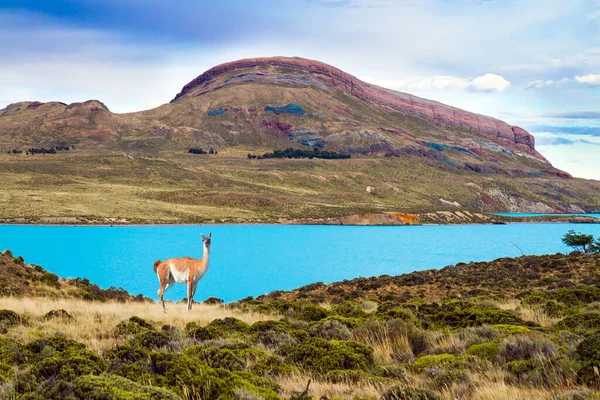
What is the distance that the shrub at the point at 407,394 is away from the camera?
203 inches

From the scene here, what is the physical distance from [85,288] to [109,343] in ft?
49.0

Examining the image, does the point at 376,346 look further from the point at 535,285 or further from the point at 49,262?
the point at 49,262

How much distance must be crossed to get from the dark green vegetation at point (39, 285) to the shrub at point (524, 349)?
1747 centimetres

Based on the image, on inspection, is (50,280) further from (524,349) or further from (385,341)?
(524,349)

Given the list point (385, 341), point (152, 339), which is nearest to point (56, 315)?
point (152, 339)

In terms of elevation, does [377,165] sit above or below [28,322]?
above

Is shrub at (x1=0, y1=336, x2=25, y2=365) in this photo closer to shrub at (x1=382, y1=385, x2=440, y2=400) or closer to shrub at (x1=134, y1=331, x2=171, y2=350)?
shrub at (x1=134, y1=331, x2=171, y2=350)

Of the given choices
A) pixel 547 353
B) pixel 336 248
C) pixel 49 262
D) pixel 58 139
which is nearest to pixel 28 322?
pixel 547 353

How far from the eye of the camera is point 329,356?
7.73 metres

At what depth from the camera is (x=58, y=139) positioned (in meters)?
184

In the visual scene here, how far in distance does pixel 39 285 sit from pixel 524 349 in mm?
19893

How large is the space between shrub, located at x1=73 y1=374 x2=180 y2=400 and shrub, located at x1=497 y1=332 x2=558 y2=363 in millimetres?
4972

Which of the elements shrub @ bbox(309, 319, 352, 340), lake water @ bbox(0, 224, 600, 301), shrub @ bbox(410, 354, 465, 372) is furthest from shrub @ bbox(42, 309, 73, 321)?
lake water @ bbox(0, 224, 600, 301)

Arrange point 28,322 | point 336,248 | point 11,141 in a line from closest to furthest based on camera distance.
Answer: point 28,322
point 336,248
point 11,141
